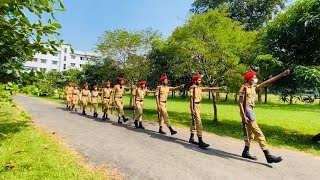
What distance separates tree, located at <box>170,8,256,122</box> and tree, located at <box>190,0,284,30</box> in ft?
74.5

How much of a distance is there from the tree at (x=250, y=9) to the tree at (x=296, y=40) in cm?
2646

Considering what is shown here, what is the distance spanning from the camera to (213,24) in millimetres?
17109

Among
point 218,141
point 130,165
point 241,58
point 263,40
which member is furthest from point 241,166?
point 241,58

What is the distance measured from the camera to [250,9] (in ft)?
133

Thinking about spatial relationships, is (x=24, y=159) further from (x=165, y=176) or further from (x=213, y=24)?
(x=213, y=24)

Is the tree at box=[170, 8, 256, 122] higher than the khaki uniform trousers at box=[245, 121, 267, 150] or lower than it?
higher

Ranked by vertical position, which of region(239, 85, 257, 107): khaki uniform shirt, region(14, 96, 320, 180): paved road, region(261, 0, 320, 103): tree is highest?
region(261, 0, 320, 103): tree

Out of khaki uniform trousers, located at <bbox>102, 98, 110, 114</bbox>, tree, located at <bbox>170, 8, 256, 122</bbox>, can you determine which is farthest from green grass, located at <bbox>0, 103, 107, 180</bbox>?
tree, located at <bbox>170, 8, 256, 122</bbox>

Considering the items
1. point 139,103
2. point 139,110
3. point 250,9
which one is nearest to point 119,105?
point 139,103

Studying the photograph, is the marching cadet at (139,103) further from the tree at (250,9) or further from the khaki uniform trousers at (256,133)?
the tree at (250,9)

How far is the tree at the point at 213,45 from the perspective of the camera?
53.9 feet

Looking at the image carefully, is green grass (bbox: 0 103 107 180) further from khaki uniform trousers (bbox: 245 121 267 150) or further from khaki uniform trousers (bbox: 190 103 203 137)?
khaki uniform trousers (bbox: 245 121 267 150)

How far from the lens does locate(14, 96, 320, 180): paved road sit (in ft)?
23.7

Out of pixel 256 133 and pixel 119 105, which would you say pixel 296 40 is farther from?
pixel 119 105
